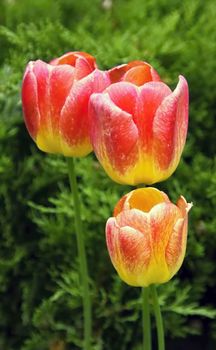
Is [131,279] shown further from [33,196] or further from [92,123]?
[33,196]

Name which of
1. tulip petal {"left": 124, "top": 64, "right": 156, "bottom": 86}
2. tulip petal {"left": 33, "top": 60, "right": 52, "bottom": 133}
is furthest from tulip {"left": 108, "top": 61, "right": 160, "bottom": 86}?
tulip petal {"left": 33, "top": 60, "right": 52, "bottom": 133}

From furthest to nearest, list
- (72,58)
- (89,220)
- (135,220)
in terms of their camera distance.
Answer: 1. (89,220)
2. (72,58)
3. (135,220)

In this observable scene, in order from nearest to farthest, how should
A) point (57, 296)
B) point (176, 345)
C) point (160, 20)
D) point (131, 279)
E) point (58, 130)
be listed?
point (131, 279)
point (58, 130)
point (57, 296)
point (176, 345)
point (160, 20)

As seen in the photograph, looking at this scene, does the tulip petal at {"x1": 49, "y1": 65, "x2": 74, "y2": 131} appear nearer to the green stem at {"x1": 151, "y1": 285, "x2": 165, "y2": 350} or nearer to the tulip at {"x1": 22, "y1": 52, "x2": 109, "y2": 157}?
the tulip at {"x1": 22, "y1": 52, "x2": 109, "y2": 157}

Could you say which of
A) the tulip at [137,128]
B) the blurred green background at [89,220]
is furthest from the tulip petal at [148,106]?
the blurred green background at [89,220]

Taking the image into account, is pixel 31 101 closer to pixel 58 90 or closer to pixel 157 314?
pixel 58 90

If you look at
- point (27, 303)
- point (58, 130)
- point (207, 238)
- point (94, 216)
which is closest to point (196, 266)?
point (207, 238)

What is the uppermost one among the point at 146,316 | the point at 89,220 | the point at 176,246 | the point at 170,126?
the point at 170,126

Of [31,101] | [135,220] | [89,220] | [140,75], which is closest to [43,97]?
[31,101]

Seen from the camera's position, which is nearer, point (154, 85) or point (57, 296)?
point (154, 85)
